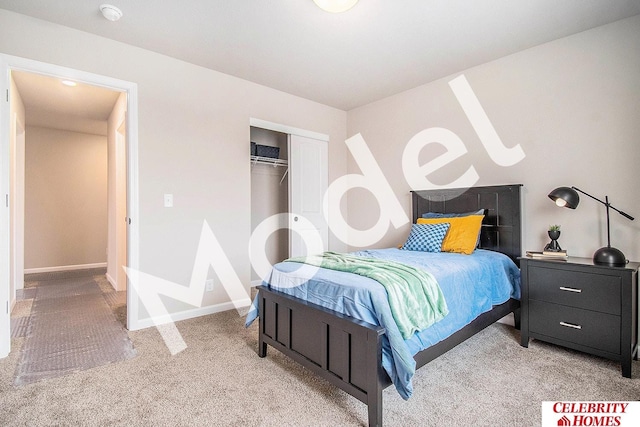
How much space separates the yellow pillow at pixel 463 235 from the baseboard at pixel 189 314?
221 cm

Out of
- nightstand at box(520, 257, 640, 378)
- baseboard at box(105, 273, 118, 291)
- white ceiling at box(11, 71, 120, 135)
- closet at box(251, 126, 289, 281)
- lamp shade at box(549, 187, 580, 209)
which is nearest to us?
nightstand at box(520, 257, 640, 378)

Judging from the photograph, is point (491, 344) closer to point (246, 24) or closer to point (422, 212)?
point (422, 212)

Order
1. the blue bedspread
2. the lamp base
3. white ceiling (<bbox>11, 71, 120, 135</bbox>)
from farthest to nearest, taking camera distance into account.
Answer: white ceiling (<bbox>11, 71, 120, 135</bbox>) < the lamp base < the blue bedspread

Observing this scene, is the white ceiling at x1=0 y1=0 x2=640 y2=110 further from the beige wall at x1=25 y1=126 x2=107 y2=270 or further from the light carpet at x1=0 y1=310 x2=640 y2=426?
the beige wall at x1=25 y1=126 x2=107 y2=270

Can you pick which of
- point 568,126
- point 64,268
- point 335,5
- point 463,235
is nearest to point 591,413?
point 463,235

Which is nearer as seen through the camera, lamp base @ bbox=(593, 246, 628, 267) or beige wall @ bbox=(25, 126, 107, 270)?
lamp base @ bbox=(593, 246, 628, 267)

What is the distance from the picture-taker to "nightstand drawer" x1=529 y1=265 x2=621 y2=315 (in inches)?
84.6

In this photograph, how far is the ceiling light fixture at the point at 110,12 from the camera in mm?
2287

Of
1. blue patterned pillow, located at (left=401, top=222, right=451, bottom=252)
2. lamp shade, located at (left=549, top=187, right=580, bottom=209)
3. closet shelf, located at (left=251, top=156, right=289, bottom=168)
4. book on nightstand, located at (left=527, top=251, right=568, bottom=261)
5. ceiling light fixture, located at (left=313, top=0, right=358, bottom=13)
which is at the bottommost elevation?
book on nightstand, located at (left=527, top=251, right=568, bottom=261)

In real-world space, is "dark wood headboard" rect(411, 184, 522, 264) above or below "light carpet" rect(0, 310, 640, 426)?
above

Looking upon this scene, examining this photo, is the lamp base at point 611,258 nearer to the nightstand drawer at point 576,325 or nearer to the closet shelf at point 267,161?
the nightstand drawer at point 576,325

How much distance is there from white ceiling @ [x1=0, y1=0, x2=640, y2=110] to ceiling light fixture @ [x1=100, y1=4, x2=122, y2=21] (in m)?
0.04

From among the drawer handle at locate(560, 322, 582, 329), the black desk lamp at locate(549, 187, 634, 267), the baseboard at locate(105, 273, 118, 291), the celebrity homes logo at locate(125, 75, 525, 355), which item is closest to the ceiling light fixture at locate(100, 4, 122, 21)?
the celebrity homes logo at locate(125, 75, 525, 355)

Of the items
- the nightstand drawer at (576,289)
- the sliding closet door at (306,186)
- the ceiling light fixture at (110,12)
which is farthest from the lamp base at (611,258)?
the ceiling light fixture at (110,12)
